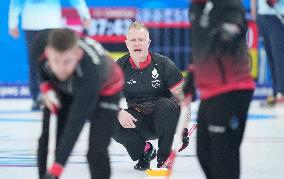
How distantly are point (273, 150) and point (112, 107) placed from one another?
10.2 feet

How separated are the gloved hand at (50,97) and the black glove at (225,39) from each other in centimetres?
92

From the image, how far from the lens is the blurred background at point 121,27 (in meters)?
11.9

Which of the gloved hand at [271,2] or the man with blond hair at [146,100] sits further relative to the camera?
the gloved hand at [271,2]

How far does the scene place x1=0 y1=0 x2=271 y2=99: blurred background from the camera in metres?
11.9

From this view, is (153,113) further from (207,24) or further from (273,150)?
(207,24)

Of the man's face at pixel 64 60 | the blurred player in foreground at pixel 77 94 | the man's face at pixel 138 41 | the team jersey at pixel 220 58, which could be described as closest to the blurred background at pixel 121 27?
the man's face at pixel 138 41

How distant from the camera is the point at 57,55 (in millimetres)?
4430

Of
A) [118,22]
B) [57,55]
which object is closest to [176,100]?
[57,55]

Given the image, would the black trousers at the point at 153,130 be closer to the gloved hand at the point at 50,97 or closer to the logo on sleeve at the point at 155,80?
the logo on sleeve at the point at 155,80

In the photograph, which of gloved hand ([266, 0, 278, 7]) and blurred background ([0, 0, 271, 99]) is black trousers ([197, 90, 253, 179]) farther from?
blurred background ([0, 0, 271, 99])

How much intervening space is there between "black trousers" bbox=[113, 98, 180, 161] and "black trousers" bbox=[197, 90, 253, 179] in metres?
1.79

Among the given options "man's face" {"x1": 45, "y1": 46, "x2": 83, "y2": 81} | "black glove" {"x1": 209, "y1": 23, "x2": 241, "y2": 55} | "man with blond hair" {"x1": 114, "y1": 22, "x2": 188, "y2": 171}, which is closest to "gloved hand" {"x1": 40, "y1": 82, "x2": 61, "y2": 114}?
"man's face" {"x1": 45, "y1": 46, "x2": 83, "y2": 81}

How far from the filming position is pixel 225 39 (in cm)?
473

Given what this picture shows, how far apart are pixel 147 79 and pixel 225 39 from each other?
2203mm
